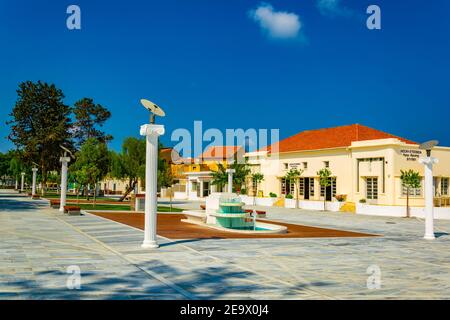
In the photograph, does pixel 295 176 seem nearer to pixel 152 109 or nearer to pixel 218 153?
pixel 218 153

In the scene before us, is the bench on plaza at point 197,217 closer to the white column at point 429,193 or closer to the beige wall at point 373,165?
the white column at point 429,193

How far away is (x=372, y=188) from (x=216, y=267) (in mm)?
30128

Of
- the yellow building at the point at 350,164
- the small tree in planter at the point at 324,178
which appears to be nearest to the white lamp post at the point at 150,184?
the yellow building at the point at 350,164

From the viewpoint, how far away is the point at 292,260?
1124cm

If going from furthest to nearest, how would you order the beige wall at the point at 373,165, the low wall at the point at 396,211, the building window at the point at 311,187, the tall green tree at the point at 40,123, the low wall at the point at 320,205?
the tall green tree at the point at 40,123
the building window at the point at 311,187
the low wall at the point at 320,205
the beige wall at the point at 373,165
the low wall at the point at 396,211

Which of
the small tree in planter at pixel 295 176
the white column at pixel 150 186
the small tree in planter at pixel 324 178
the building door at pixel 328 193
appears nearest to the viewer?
the white column at pixel 150 186

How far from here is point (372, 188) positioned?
37.2 meters

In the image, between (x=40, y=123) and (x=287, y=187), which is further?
(x=40, y=123)

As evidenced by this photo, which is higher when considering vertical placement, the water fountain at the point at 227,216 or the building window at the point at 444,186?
the building window at the point at 444,186

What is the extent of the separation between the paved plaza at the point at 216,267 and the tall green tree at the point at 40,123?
44.2 metres

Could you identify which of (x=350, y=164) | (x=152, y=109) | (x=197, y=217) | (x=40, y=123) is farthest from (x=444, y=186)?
(x=40, y=123)

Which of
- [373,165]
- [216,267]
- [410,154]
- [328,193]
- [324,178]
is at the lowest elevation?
[216,267]

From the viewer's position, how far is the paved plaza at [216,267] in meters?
7.54

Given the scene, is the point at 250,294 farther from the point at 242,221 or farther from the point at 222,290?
the point at 242,221
